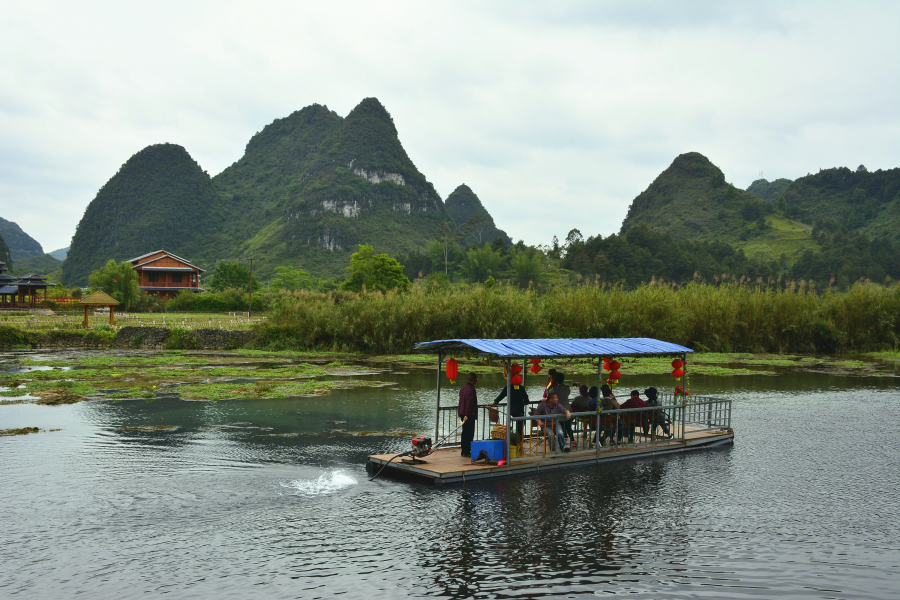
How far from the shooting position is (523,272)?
86750mm

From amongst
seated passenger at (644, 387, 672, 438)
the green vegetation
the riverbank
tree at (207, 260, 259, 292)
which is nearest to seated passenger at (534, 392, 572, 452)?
seated passenger at (644, 387, 672, 438)

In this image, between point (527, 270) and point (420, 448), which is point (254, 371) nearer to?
point (420, 448)

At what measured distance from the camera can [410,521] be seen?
9.84 meters

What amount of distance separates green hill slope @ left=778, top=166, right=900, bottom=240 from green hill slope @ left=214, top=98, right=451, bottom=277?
285 ft

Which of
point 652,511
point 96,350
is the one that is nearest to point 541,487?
point 652,511

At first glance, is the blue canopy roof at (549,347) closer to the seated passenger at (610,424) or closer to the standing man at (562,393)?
the standing man at (562,393)

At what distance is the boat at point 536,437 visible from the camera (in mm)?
12039

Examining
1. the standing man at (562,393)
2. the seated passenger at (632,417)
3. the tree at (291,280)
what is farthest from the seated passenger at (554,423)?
the tree at (291,280)

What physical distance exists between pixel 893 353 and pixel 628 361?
1789 cm

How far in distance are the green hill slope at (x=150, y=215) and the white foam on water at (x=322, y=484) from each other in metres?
152

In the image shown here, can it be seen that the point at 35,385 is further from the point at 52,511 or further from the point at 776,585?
the point at 776,585

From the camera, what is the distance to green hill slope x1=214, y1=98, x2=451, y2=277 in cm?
13938

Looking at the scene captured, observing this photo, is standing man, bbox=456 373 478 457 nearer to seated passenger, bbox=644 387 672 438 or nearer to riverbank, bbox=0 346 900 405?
seated passenger, bbox=644 387 672 438

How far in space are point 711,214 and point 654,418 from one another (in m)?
124
